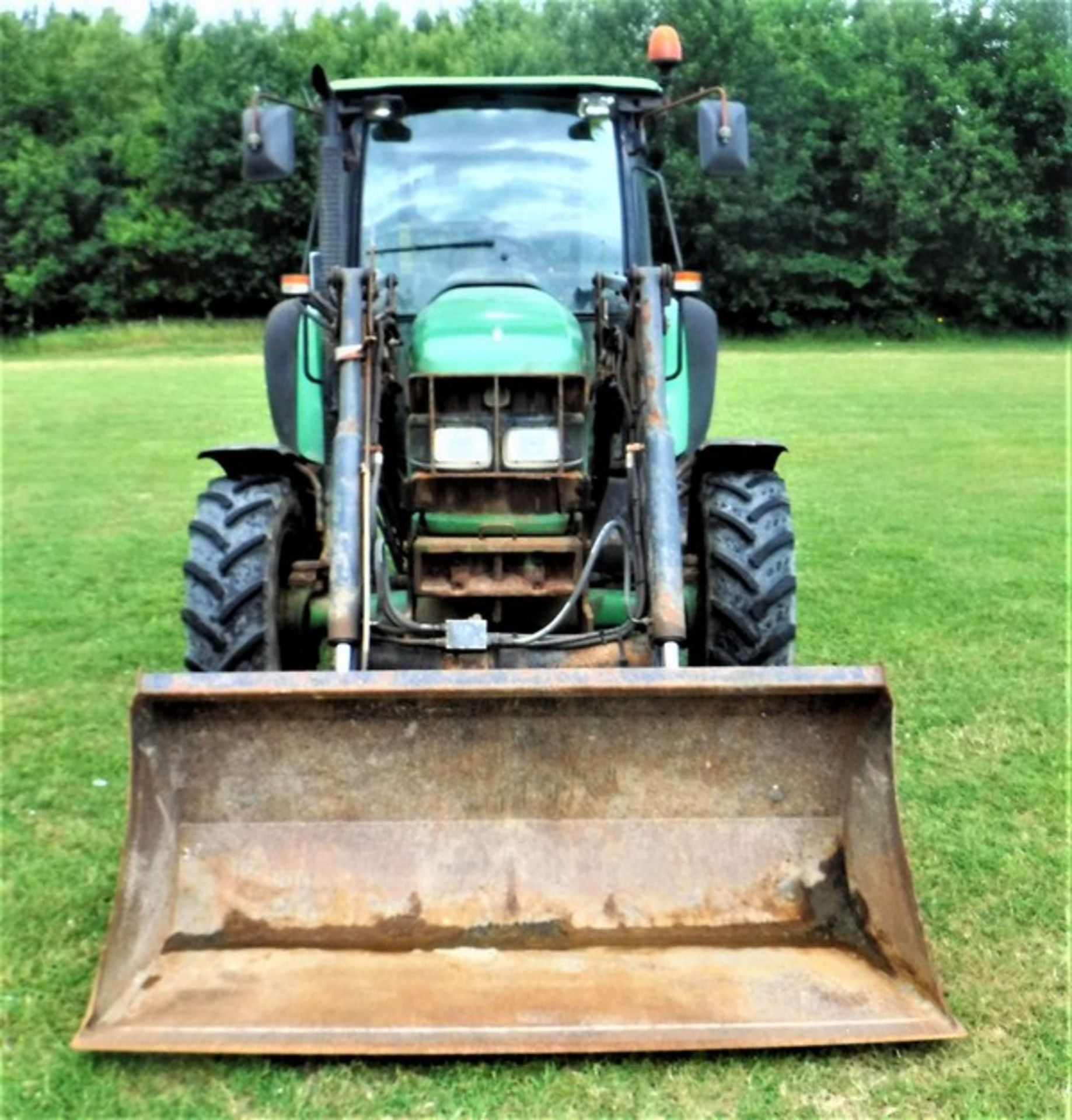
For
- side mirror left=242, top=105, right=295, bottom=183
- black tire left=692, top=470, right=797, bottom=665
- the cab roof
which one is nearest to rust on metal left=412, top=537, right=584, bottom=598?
black tire left=692, top=470, right=797, bottom=665

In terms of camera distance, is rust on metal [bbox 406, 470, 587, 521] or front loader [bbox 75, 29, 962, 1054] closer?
front loader [bbox 75, 29, 962, 1054]

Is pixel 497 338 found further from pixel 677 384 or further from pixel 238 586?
pixel 238 586

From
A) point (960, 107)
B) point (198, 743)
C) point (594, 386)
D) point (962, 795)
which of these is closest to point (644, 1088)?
point (198, 743)

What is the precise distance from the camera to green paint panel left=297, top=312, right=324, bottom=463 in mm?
5453

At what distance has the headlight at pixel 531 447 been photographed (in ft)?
15.0

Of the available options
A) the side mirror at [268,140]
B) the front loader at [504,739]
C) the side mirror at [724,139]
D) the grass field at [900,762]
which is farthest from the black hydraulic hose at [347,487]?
the side mirror at [724,139]

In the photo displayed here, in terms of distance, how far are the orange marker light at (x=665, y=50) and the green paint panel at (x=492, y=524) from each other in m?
1.74

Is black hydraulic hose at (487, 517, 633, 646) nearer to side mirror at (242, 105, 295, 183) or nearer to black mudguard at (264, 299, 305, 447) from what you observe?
black mudguard at (264, 299, 305, 447)

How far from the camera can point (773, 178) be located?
1433 inches

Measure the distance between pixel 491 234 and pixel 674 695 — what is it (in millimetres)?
2353

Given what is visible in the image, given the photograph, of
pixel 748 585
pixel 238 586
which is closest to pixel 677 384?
pixel 748 585

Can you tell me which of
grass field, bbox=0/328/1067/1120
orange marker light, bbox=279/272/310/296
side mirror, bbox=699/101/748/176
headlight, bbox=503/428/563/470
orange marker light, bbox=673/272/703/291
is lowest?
grass field, bbox=0/328/1067/1120

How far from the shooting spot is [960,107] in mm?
36125

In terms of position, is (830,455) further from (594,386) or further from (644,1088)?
(644,1088)
